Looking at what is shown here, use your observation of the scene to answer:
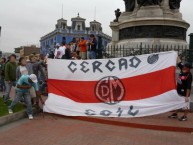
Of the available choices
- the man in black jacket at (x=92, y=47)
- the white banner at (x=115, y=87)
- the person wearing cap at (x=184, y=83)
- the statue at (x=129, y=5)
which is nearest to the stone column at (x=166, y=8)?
the statue at (x=129, y=5)

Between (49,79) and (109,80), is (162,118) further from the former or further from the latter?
(49,79)

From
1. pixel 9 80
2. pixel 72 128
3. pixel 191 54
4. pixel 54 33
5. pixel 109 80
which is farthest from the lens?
pixel 54 33

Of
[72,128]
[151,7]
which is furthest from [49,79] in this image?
[151,7]

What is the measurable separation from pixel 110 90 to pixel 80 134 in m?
2.20

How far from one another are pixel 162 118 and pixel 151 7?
34.2 feet

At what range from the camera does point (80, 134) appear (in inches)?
308

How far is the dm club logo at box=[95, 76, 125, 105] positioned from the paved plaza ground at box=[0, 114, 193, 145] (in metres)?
0.86

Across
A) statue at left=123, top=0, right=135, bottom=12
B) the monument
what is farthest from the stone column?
statue at left=123, top=0, right=135, bottom=12

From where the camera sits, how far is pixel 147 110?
29.6ft

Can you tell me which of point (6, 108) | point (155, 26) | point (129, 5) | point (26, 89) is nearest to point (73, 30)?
point (129, 5)

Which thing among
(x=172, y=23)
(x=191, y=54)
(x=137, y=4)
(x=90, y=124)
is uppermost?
(x=137, y=4)

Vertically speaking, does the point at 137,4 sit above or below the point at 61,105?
above

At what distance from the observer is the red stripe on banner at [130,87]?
30.4 ft

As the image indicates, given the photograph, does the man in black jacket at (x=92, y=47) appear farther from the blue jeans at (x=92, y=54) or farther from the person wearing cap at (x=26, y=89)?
the person wearing cap at (x=26, y=89)
